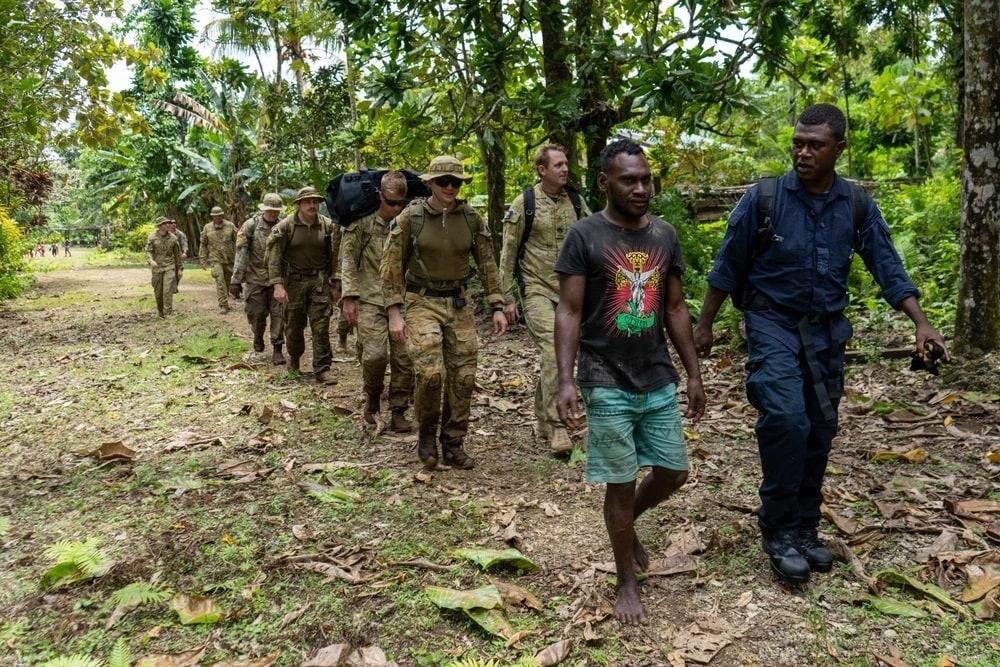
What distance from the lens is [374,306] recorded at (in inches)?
306

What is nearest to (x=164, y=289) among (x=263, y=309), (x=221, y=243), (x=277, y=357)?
(x=221, y=243)

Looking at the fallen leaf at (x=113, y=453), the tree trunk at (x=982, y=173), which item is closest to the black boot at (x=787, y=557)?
the tree trunk at (x=982, y=173)

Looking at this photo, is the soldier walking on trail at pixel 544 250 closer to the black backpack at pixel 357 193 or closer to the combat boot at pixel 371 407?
the black backpack at pixel 357 193

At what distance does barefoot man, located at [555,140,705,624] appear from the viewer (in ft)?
12.4

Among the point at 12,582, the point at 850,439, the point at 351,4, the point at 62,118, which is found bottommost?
the point at 12,582

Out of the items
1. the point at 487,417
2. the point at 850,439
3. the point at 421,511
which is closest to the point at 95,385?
the point at 487,417

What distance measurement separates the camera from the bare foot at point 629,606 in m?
3.80

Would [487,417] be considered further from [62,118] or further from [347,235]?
[62,118]

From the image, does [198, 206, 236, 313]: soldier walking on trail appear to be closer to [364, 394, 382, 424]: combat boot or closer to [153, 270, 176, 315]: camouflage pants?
[153, 270, 176, 315]: camouflage pants

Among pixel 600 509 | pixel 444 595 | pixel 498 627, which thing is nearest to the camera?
pixel 498 627

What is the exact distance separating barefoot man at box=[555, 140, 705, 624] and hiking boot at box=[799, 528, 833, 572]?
0.89 meters

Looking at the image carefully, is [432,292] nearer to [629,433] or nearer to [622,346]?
[622,346]

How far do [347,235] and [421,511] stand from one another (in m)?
3.43

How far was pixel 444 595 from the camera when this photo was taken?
13.3 feet
